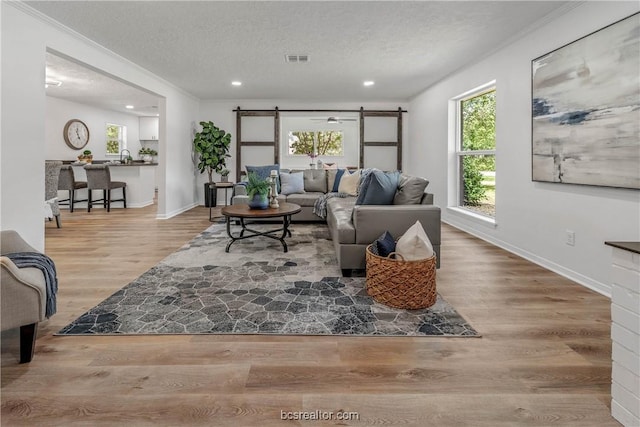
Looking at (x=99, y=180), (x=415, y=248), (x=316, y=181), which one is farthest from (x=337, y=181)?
(x=99, y=180)

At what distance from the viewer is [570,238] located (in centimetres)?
324

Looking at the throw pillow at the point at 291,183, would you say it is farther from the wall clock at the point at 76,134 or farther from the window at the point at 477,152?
the wall clock at the point at 76,134

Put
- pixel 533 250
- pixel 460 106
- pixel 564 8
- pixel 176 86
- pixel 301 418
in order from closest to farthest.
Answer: pixel 301 418, pixel 564 8, pixel 533 250, pixel 460 106, pixel 176 86

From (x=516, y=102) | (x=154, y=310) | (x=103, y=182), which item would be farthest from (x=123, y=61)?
(x=516, y=102)

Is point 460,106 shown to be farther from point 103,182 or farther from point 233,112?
point 103,182

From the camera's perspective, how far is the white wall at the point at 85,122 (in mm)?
7984

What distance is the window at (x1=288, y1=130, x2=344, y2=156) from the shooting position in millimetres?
8769

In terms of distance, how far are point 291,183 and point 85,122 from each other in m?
6.15

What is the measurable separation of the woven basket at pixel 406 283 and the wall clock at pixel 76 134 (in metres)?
8.73

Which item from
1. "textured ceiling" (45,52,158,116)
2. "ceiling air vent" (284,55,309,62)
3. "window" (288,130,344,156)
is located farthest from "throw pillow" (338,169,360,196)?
"textured ceiling" (45,52,158,116)

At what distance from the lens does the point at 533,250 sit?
3.79 m

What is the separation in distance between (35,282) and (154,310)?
770mm

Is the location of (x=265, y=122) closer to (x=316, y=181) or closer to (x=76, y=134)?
(x=316, y=181)
